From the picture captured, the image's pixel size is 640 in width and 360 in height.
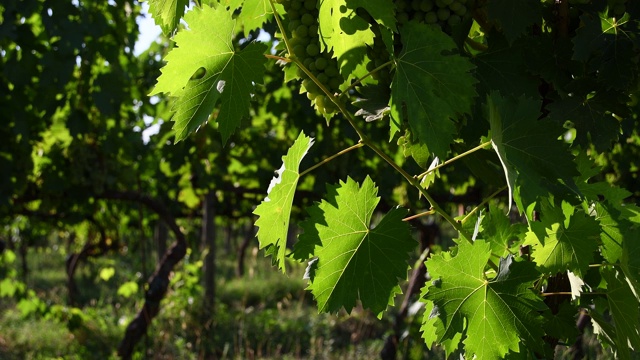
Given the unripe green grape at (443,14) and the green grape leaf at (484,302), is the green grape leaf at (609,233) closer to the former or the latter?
the green grape leaf at (484,302)

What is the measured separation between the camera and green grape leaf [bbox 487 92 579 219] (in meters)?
0.93

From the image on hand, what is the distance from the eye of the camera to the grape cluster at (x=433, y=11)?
1032mm

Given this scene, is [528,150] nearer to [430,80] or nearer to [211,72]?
[430,80]

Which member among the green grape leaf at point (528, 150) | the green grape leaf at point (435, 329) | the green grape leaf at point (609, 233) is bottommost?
the green grape leaf at point (435, 329)

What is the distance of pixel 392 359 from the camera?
5.04 metres

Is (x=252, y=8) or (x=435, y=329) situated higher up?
(x=252, y=8)

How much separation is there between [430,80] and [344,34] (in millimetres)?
151

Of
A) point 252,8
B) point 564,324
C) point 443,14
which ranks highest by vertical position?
point 252,8

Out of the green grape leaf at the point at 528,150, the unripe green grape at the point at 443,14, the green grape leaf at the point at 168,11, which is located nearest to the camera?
the green grape leaf at the point at 528,150

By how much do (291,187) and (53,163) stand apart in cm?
431

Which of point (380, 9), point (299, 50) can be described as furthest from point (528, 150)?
point (299, 50)

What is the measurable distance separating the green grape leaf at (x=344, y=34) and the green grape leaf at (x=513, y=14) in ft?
0.55

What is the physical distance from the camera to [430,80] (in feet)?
3.27

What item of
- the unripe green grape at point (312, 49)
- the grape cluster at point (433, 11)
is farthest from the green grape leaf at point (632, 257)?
the unripe green grape at point (312, 49)
